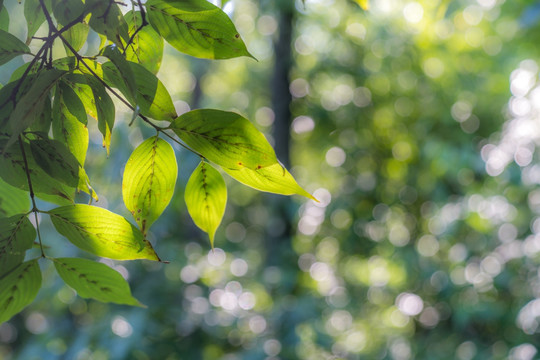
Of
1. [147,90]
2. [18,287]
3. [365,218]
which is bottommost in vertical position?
[365,218]

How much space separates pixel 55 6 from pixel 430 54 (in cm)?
245

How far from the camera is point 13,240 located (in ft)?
0.81

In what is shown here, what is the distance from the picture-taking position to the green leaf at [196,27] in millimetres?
259

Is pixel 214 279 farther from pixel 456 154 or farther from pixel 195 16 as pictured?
pixel 195 16

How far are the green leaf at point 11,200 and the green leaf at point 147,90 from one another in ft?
0.29

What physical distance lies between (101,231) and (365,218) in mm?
2235

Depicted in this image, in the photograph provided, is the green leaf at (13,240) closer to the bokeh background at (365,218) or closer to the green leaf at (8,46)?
the green leaf at (8,46)

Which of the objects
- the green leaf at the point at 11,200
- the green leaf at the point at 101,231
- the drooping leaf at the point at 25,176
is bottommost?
the green leaf at the point at 11,200

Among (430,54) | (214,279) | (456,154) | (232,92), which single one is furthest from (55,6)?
(232,92)

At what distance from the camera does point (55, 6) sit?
0.78 feet

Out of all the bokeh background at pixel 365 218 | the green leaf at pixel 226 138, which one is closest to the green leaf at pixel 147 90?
the green leaf at pixel 226 138

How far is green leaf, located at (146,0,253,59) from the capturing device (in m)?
0.26

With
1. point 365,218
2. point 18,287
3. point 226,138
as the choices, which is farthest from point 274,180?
point 365,218

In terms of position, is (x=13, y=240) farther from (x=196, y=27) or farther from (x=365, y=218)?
(x=365, y=218)
